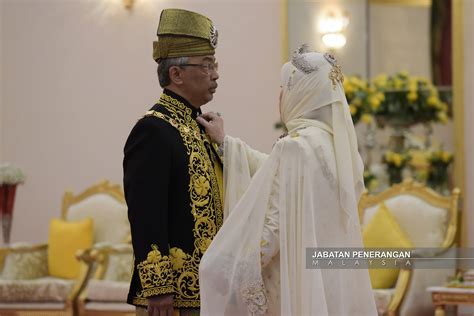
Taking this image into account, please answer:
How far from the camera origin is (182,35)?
3029 mm

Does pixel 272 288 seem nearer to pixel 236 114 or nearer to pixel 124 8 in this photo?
pixel 236 114

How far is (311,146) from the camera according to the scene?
106 inches

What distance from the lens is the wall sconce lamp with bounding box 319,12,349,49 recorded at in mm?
6852

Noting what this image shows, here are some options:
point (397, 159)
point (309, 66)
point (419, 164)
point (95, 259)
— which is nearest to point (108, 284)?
point (95, 259)

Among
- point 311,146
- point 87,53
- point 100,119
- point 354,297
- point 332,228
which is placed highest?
point 87,53

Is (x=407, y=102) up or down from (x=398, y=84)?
down

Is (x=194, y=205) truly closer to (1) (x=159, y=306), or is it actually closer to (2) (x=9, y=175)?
(1) (x=159, y=306)

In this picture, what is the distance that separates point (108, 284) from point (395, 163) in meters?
2.19

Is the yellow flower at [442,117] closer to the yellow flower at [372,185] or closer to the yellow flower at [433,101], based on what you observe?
the yellow flower at [433,101]

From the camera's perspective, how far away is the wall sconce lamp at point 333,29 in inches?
270

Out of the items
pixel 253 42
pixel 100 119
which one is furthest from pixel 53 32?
pixel 253 42

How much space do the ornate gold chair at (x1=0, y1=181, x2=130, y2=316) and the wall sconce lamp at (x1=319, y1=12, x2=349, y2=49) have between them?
6.34ft

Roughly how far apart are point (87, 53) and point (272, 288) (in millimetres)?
4937

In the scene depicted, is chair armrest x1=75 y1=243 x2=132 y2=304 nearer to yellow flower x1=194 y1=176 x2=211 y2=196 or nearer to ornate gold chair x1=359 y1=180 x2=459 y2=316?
ornate gold chair x1=359 y1=180 x2=459 y2=316
